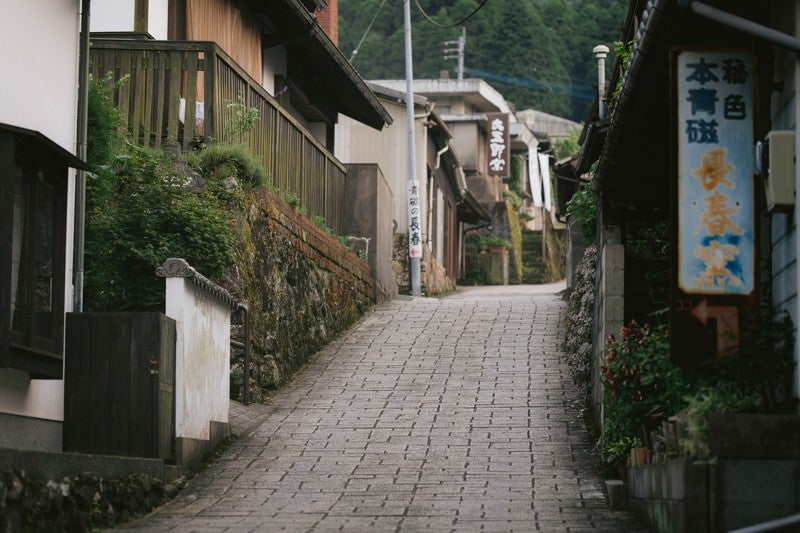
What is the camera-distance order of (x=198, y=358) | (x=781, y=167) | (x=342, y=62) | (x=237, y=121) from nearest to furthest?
(x=781, y=167)
(x=198, y=358)
(x=237, y=121)
(x=342, y=62)

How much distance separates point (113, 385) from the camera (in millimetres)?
13578

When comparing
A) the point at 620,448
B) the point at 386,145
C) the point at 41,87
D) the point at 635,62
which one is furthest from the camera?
the point at 386,145

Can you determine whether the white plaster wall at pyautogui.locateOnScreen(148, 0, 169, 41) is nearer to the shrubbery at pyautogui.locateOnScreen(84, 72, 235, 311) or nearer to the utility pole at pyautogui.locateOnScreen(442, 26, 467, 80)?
the shrubbery at pyautogui.locateOnScreen(84, 72, 235, 311)

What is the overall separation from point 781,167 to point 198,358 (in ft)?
27.5

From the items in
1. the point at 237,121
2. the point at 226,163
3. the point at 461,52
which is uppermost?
the point at 461,52

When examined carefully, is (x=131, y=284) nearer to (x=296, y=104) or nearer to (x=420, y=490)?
(x=420, y=490)

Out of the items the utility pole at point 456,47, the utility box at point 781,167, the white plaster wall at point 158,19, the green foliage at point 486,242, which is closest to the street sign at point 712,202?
the utility box at point 781,167

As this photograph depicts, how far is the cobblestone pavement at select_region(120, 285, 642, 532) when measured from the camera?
12.3 meters

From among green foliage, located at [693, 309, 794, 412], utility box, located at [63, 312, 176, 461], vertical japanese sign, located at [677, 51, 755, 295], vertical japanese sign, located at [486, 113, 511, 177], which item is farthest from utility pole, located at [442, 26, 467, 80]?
green foliage, located at [693, 309, 794, 412]

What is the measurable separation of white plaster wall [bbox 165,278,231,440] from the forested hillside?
5953 cm

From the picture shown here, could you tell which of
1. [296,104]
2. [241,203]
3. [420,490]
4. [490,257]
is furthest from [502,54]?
[420,490]

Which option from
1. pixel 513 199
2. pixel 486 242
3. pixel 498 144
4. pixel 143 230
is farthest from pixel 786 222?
pixel 513 199

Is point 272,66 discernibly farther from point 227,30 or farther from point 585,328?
point 585,328

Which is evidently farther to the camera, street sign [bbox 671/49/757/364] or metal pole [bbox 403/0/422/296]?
metal pole [bbox 403/0/422/296]
